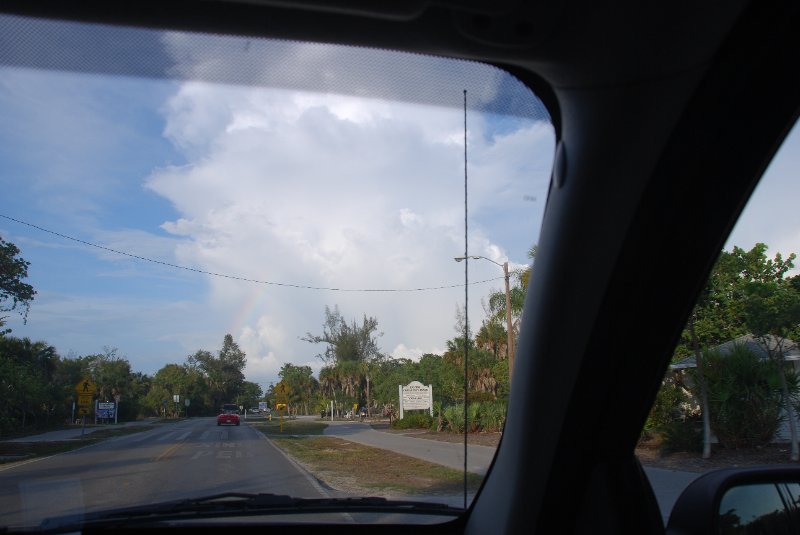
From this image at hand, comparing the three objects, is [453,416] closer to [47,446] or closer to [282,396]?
[47,446]

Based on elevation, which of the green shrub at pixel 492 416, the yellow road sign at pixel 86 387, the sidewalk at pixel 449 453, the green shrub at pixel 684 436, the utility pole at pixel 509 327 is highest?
the utility pole at pixel 509 327

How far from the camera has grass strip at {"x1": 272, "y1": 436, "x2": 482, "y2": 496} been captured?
4.67 meters

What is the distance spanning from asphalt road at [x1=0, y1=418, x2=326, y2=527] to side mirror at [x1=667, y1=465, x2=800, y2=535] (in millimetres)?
2325

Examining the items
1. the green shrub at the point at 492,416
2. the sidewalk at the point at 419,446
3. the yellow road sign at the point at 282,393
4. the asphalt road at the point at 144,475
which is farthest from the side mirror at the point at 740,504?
the yellow road sign at the point at 282,393

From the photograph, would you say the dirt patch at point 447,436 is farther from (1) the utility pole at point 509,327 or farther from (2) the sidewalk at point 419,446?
(1) the utility pole at point 509,327

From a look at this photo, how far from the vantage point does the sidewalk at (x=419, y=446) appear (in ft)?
13.0

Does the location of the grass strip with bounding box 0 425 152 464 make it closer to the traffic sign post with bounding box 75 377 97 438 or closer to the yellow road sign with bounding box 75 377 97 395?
the traffic sign post with bounding box 75 377 97 438

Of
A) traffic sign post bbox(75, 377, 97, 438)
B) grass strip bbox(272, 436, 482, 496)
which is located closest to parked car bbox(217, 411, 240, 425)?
grass strip bbox(272, 436, 482, 496)

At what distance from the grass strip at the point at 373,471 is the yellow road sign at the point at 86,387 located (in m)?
1.99

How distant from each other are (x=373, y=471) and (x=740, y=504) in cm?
341

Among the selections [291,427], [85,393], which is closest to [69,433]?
[85,393]

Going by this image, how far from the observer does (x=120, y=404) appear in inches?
269

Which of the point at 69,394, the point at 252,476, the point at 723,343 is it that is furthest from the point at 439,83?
the point at 252,476

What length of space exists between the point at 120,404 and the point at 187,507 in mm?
3714
